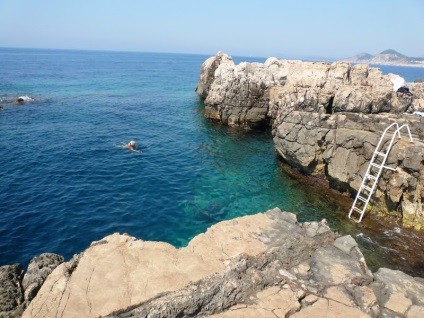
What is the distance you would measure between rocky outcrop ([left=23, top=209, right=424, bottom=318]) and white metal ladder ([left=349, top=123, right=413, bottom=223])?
13.4m

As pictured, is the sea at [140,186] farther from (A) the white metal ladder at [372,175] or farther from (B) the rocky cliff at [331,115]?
(B) the rocky cliff at [331,115]

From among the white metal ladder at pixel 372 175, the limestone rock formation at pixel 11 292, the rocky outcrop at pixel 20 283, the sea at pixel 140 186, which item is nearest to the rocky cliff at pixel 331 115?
the white metal ladder at pixel 372 175

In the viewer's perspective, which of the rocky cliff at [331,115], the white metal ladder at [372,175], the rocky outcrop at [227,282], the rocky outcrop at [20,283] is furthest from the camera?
the rocky cliff at [331,115]

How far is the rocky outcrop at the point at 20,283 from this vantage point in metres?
10.2

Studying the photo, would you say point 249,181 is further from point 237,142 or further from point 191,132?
point 191,132

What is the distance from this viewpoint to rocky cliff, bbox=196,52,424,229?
2478 centimetres

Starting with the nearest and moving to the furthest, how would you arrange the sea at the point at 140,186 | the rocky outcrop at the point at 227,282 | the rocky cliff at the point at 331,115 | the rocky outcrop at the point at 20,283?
the rocky outcrop at the point at 227,282, the rocky outcrop at the point at 20,283, the sea at the point at 140,186, the rocky cliff at the point at 331,115

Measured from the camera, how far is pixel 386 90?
143 feet

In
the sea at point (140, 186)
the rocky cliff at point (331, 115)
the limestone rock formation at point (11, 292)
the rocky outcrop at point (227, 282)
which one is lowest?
the sea at point (140, 186)

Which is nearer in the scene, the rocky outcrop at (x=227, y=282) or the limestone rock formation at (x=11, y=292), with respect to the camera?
the rocky outcrop at (x=227, y=282)

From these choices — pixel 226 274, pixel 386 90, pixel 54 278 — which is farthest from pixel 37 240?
pixel 386 90

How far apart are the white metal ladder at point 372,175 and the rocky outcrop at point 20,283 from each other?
2336 centimetres

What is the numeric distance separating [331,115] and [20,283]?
3026 centimetres

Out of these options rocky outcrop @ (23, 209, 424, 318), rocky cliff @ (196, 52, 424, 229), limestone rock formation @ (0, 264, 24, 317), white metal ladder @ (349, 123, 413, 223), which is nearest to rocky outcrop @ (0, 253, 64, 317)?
limestone rock formation @ (0, 264, 24, 317)
